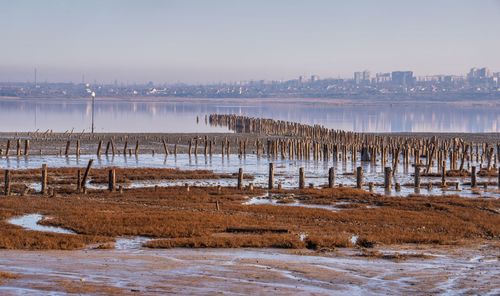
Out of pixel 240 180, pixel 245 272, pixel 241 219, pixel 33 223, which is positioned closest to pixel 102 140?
pixel 240 180

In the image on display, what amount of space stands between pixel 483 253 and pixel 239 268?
796 centimetres

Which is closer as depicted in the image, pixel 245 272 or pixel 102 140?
pixel 245 272

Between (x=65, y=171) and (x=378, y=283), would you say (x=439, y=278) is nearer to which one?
(x=378, y=283)

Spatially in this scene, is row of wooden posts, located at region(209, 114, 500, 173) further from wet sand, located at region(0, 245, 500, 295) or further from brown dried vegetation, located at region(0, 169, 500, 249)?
wet sand, located at region(0, 245, 500, 295)

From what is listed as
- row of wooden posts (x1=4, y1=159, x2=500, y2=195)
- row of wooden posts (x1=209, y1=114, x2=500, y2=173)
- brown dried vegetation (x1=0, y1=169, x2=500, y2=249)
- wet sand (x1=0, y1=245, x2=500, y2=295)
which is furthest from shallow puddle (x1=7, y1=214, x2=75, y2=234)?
row of wooden posts (x1=209, y1=114, x2=500, y2=173)

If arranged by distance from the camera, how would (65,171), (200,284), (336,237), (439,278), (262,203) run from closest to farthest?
(200,284), (439,278), (336,237), (262,203), (65,171)

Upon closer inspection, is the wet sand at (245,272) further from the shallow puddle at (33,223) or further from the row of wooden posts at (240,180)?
the row of wooden posts at (240,180)

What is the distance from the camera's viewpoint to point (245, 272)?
74.5 ft

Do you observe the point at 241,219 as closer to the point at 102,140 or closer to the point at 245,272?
the point at 245,272

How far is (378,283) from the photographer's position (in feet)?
71.0

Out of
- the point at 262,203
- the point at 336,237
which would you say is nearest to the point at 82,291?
the point at 336,237

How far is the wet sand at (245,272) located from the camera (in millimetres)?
20547

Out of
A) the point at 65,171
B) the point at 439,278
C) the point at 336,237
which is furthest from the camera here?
the point at 65,171

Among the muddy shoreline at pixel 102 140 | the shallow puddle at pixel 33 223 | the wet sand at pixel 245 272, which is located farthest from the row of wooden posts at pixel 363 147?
the wet sand at pixel 245 272
